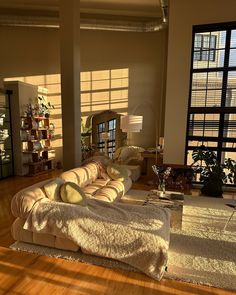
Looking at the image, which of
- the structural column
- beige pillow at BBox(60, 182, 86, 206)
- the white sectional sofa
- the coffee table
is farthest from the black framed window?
beige pillow at BBox(60, 182, 86, 206)

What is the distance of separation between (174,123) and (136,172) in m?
1.64

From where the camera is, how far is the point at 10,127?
632 cm

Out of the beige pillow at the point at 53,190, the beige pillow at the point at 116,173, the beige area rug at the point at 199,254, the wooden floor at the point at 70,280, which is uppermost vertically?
the beige pillow at the point at 53,190

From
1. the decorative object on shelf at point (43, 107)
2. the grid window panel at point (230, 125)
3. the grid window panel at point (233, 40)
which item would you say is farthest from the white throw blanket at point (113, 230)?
the decorative object on shelf at point (43, 107)

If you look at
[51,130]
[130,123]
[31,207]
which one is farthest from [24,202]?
[51,130]

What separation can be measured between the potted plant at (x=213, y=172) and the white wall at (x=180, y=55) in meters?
0.67

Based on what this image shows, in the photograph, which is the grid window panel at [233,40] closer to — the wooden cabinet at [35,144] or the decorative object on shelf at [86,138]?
the decorative object on shelf at [86,138]

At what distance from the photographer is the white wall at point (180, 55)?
5.23 meters

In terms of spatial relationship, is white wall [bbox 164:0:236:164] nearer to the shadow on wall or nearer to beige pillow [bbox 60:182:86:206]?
the shadow on wall

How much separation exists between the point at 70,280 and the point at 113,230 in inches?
25.1

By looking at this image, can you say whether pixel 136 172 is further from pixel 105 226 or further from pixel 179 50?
pixel 105 226

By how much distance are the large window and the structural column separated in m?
2.88

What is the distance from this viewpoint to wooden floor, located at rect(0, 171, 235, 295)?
2.12 m

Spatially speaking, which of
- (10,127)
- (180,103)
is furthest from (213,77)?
(10,127)
